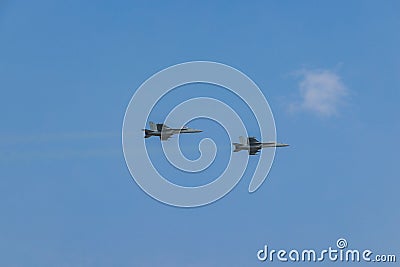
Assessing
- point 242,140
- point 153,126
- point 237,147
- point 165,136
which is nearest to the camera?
point 165,136

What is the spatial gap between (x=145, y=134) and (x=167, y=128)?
2.68 meters

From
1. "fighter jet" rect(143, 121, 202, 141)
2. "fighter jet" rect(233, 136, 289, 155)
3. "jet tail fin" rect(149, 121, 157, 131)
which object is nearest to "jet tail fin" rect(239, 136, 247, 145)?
"fighter jet" rect(233, 136, 289, 155)

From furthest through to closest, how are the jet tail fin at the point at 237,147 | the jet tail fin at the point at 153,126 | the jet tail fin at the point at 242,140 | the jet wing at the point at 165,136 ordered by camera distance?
the jet tail fin at the point at 153,126 → the jet tail fin at the point at 242,140 → the jet tail fin at the point at 237,147 → the jet wing at the point at 165,136

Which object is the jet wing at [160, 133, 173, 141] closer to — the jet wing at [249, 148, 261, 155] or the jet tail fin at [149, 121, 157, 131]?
the jet tail fin at [149, 121, 157, 131]

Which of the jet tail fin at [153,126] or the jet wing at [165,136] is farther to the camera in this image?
the jet tail fin at [153,126]

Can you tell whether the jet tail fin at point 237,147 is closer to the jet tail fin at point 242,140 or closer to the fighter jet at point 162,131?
the jet tail fin at point 242,140

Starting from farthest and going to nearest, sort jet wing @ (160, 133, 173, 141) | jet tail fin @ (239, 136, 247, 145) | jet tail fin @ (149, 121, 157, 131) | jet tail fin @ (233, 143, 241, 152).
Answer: jet tail fin @ (149, 121, 157, 131)
jet tail fin @ (239, 136, 247, 145)
jet tail fin @ (233, 143, 241, 152)
jet wing @ (160, 133, 173, 141)

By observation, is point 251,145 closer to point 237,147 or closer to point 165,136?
point 237,147

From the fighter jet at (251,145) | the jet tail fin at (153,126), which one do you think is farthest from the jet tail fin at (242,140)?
→ the jet tail fin at (153,126)

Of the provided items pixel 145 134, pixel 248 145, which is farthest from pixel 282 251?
pixel 145 134

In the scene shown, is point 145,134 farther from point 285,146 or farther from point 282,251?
point 282,251

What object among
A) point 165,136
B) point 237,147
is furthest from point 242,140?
point 165,136

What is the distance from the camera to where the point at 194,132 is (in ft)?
230

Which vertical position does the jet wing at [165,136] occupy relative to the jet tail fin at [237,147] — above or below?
below
